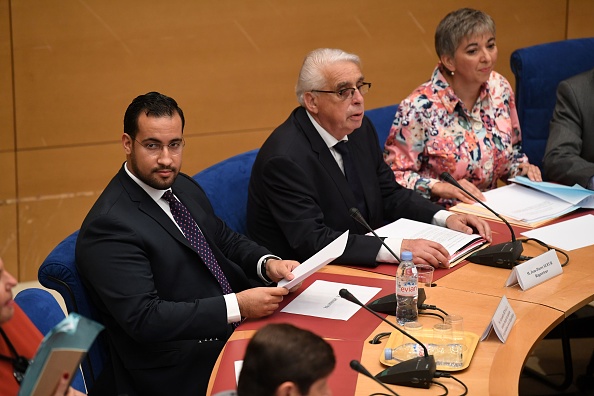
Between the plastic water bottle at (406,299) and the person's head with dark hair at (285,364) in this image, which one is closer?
the person's head with dark hair at (285,364)

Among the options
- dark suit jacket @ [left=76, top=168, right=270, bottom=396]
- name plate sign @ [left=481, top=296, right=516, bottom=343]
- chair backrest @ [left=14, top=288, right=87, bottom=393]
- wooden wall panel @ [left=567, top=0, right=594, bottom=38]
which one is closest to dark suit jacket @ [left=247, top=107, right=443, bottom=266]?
dark suit jacket @ [left=76, top=168, right=270, bottom=396]

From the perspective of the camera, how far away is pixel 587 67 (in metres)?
4.93

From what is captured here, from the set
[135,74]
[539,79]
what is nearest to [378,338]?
[539,79]

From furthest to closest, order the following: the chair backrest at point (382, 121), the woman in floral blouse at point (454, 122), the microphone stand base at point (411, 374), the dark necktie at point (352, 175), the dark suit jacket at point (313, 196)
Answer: the chair backrest at point (382, 121)
the woman in floral blouse at point (454, 122)
the dark necktie at point (352, 175)
the dark suit jacket at point (313, 196)
the microphone stand base at point (411, 374)

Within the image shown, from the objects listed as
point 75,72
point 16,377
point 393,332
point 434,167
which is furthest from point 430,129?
point 16,377

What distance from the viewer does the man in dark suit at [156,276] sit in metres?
2.64

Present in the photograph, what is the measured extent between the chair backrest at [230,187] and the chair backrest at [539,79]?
5.83 ft

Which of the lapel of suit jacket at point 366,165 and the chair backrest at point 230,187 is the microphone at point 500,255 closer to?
the lapel of suit jacket at point 366,165

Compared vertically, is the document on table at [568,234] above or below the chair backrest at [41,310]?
above

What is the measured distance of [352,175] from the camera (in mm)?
3629

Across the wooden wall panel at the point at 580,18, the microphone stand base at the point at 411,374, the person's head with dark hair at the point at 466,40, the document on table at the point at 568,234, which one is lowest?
the microphone stand base at the point at 411,374

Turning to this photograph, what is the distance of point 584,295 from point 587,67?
8.08 feet

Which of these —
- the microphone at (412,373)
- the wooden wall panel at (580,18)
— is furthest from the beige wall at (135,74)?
the microphone at (412,373)

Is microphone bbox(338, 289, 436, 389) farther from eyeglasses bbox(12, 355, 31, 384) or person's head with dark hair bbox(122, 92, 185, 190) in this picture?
person's head with dark hair bbox(122, 92, 185, 190)
